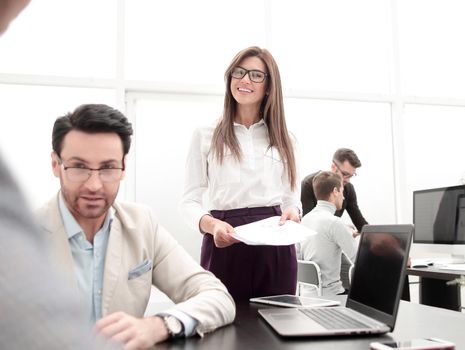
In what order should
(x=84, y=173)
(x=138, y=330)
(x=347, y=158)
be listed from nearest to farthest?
1. (x=138, y=330)
2. (x=84, y=173)
3. (x=347, y=158)

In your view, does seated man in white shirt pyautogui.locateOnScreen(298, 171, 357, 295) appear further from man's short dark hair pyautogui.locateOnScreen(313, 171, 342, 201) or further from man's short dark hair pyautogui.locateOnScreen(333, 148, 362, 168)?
man's short dark hair pyautogui.locateOnScreen(333, 148, 362, 168)

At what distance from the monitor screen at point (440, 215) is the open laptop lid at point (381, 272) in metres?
2.16

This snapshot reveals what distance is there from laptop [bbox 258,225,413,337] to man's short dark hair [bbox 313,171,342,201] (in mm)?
2041

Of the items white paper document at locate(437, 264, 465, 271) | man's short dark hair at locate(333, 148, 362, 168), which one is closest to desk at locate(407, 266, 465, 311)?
white paper document at locate(437, 264, 465, 271)

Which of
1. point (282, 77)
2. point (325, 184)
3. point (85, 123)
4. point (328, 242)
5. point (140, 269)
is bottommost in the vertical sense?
point (328, 242)

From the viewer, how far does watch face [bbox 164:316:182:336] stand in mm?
1128

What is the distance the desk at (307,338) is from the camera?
1.03 metres

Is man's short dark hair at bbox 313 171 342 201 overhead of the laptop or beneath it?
overhead

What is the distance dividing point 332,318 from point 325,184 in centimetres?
230

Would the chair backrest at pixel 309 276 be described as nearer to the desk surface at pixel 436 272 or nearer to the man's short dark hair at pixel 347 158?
the desk surface at pixel 436 272

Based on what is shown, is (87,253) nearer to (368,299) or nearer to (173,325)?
(173,325)

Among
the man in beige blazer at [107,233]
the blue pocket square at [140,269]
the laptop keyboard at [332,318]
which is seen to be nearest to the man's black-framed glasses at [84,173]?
the man in beige blazer at [107,233]

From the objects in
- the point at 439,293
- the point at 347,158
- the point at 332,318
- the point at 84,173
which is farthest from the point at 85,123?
the point at 347,158

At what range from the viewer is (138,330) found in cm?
107
